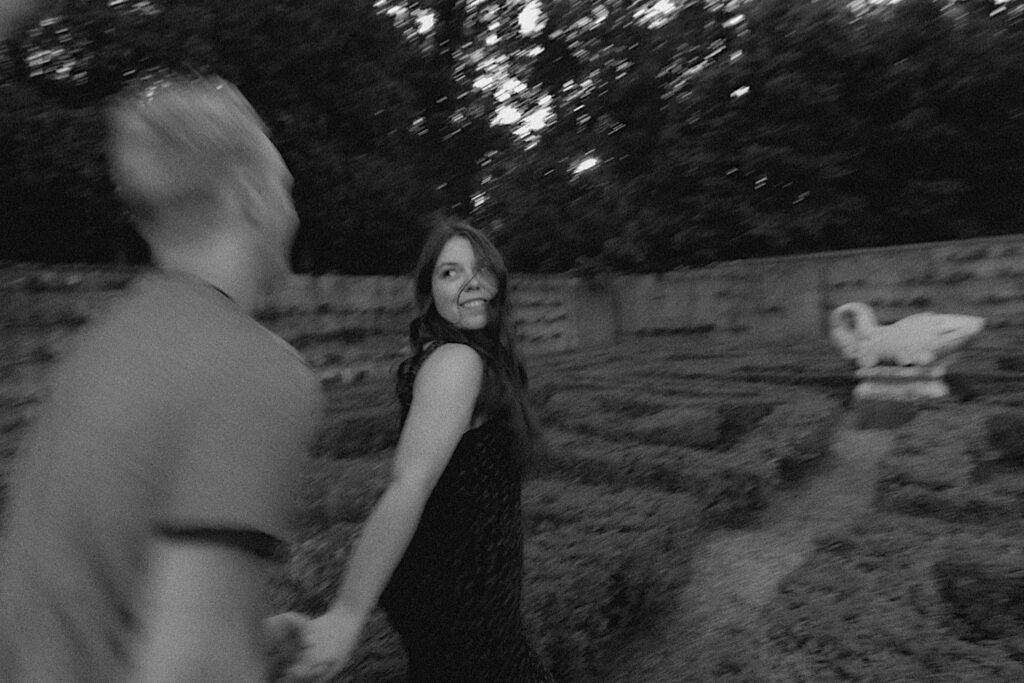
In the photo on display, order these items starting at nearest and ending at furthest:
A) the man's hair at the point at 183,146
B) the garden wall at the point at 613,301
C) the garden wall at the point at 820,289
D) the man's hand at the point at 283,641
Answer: the man's hair at the point at 183,146 → the man's hand at the point at 283,641 → the garden wall at the point at 613,301 → the garden wall at the point at 820,289

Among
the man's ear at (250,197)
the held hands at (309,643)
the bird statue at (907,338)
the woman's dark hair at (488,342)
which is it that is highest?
the man's ear at (250,197)

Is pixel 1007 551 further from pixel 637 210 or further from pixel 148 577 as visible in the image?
pixel 637 210

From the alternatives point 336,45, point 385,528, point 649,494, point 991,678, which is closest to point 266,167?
point 385,528

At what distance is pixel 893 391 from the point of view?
472 centimetres

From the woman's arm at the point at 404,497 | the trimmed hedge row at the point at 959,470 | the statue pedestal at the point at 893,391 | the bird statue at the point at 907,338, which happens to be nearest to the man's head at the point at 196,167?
the woman's arm at the point at 404,497

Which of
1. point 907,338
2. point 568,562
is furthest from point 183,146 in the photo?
point 907,338

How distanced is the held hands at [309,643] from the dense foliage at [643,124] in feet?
17.6

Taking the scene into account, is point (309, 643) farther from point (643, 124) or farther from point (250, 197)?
point (643, 124)

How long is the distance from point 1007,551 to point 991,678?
57 centimetres

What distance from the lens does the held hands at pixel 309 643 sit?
1.00 meters

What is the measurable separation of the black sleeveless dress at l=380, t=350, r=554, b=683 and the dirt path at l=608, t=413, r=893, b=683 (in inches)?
36.3

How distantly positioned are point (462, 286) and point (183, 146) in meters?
0.70

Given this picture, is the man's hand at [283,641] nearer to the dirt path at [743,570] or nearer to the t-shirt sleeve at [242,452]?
the t-shirt sleeve at [242,452]

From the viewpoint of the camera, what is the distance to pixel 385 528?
109cm
